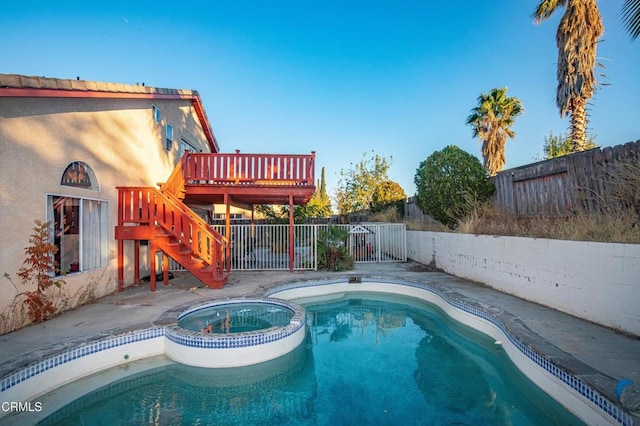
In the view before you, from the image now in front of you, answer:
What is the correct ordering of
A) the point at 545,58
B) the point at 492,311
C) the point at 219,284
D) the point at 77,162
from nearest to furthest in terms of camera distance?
the point at 492,311 → the point at 77,162 → the point at 219,284 → the point at 545,58

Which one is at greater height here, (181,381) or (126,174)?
(126,174)

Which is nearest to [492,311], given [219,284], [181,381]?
[181,381]

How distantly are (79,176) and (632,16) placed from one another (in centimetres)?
1078

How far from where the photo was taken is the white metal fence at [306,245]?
1138cm

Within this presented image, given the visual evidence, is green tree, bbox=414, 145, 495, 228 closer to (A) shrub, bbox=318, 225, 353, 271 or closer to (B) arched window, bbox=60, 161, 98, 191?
(A) shrub, bbox=318, 225, 353, 271

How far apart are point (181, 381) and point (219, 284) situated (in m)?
3.82

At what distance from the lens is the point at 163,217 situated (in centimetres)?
788

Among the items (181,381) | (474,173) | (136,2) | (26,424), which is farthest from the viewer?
(136,2)

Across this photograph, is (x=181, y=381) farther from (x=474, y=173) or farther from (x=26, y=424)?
(x=474, y=173)

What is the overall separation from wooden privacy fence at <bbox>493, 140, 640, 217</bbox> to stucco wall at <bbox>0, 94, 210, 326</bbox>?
1067 cm

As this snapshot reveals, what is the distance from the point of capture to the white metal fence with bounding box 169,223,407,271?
448 inches

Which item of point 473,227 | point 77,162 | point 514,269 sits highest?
point 77,162

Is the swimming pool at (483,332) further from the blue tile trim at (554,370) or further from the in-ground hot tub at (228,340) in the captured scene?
the in-ground hot tub at (228,340)

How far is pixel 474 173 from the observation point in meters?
10.2
